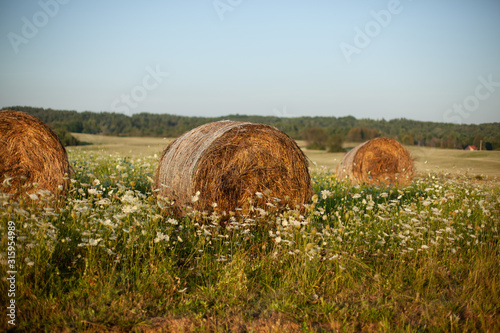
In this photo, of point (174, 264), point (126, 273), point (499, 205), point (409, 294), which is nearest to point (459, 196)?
point (499, 205)

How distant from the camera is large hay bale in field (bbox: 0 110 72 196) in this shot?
6312 mm

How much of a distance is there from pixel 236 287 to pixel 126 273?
123 centimetres

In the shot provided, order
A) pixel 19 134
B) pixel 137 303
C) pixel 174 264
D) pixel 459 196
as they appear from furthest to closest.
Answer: pixel 459 196 → pixel 19 134 → pixel 174 264 → pixel 137 303

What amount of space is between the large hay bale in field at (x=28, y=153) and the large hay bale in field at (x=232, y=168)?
1840 millimetres

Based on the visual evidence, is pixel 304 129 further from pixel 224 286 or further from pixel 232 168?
pixel 224 286

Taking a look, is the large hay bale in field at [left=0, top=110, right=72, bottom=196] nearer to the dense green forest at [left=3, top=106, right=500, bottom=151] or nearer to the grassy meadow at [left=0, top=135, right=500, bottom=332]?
the grassy meadow at [left=0, top=135, right=500, bottom=332]

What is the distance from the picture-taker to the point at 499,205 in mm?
6863

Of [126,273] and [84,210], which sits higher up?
[84,210]

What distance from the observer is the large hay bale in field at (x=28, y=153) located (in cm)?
631

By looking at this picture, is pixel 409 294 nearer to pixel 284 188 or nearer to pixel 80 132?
pixel 284 188

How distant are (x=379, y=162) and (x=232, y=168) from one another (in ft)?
24.9

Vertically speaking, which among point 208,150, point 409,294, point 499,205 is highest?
point 208,150

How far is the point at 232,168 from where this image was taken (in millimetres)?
6039

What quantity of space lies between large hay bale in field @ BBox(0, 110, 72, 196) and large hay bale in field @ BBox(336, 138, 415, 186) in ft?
28.3
